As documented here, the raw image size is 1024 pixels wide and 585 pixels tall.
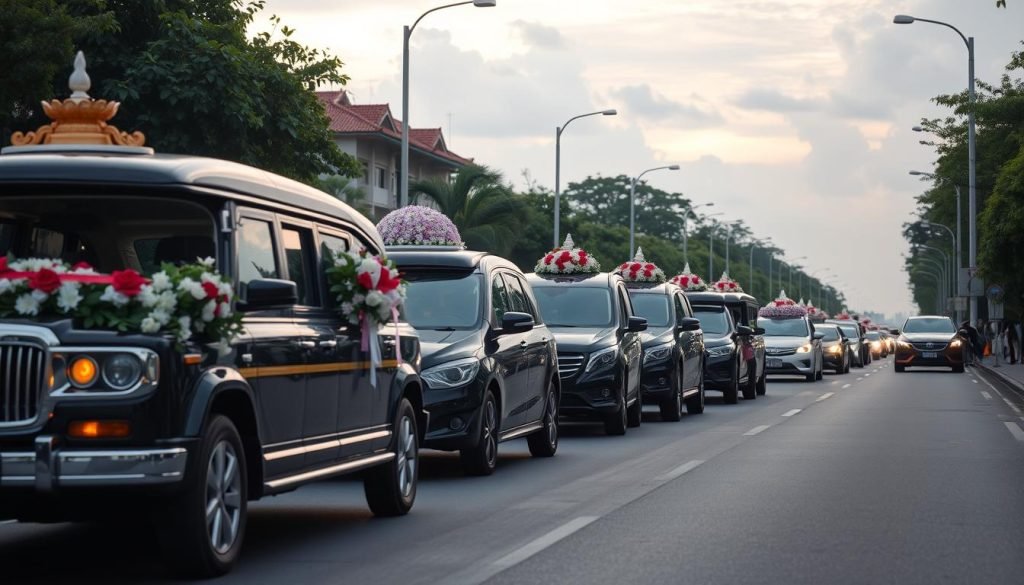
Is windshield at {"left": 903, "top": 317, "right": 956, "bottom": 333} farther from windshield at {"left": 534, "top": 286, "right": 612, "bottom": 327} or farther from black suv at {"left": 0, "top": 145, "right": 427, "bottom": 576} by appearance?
black suv at {"left": 0, "top": 145, "right": 427, "bottom": 576}

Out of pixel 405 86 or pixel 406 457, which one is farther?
pixel 405 86

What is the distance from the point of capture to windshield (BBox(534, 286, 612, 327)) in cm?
1930

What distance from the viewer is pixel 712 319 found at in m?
28.3

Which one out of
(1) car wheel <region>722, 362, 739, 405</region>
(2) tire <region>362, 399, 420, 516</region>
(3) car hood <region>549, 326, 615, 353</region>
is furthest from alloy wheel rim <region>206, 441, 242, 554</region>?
(1) car wheel <region>722, 362, 739, 405</region>

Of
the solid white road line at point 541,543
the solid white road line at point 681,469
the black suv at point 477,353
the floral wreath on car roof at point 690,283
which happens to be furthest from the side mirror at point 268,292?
the floral wreath on car roof at point 690,283

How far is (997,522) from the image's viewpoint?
35.7 feet

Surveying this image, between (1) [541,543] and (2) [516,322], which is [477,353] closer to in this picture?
(2) [516,322]

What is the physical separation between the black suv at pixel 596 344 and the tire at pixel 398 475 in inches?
234

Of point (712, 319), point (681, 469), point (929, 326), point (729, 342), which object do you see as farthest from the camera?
point (929, 326)

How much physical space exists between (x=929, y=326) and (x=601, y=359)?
34075 millimetres

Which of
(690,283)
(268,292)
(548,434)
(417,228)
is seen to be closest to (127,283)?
(268,292)

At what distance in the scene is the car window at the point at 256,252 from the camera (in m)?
8.77

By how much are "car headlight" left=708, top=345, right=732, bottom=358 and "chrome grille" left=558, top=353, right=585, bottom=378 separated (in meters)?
9.51

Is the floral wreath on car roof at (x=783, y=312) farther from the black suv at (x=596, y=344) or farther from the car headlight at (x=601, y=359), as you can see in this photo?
the car headlight at (x=601, y=359)
